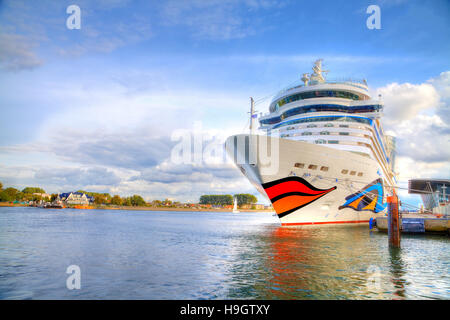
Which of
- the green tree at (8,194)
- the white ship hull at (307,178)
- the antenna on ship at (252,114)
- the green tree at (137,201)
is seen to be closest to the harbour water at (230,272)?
the white ship hull at (307,178)

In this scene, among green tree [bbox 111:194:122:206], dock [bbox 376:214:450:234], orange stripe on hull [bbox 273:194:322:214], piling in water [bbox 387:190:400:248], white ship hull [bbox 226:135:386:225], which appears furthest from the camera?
green tree [bbox 111:194:122:206]

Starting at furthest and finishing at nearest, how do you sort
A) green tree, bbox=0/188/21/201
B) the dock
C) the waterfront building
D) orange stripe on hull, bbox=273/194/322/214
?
1. the waterfront building
2. green tree, bbox=0/188/21/201
3. the dock
4. orange stripe on hull, bbox=273/194/322/214

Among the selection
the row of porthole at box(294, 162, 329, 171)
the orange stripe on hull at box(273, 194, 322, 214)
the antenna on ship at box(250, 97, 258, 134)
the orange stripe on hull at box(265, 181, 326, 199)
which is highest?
the antenna on ship at box(250, 97, 258, 134)

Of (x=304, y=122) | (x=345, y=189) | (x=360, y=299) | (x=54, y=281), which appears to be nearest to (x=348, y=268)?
(x=360, y=299)

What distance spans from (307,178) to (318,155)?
1954 mm

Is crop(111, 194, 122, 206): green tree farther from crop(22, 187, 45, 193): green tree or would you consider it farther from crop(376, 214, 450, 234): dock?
crop(376, 214, 450, 234): dock

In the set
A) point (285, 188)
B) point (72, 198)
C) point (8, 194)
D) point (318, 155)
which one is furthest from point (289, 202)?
point (8, 194)

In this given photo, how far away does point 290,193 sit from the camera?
22453mm

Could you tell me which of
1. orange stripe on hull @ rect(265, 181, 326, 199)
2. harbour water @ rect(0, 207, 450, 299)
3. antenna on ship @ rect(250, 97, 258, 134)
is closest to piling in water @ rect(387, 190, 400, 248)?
harbour water @ rect(0, 207, 450, 299)

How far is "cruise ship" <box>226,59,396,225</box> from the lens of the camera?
854 inches

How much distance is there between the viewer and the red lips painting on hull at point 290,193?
2219 cm

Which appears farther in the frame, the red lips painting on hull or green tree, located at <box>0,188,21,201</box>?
green tree, located at <box>0,188,21,201</box>

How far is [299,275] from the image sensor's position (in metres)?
10.5
